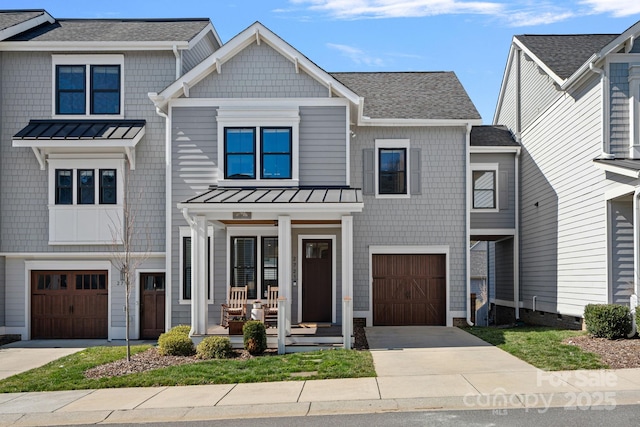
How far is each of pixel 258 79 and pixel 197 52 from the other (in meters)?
3.92

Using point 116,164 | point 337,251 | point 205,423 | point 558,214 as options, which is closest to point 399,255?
point 337,251

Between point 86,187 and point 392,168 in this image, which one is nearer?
point 86,187

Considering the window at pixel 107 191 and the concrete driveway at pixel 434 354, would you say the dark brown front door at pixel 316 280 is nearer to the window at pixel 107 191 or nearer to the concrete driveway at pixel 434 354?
the concrete driveway at pixel 434 354

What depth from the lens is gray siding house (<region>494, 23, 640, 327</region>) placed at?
1633cm

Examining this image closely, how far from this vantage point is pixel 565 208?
760 inches

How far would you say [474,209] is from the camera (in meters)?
22.3

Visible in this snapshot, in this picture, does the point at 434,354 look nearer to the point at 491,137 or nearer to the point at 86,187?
the point at 491,137

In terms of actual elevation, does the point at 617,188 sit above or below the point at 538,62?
below

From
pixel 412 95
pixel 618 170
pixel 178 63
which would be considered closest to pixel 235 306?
pixel 178 63

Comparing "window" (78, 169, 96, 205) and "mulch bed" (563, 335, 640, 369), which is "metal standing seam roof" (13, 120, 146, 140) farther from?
"mulch bed" (563, 335, 640, 369)

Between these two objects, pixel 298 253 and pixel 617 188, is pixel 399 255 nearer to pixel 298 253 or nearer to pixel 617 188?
pixel 298 253

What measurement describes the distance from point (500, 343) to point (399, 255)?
5.54m

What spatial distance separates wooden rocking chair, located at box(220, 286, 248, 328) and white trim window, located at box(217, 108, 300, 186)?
9.54 ft

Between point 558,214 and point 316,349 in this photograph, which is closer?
point 316,349
